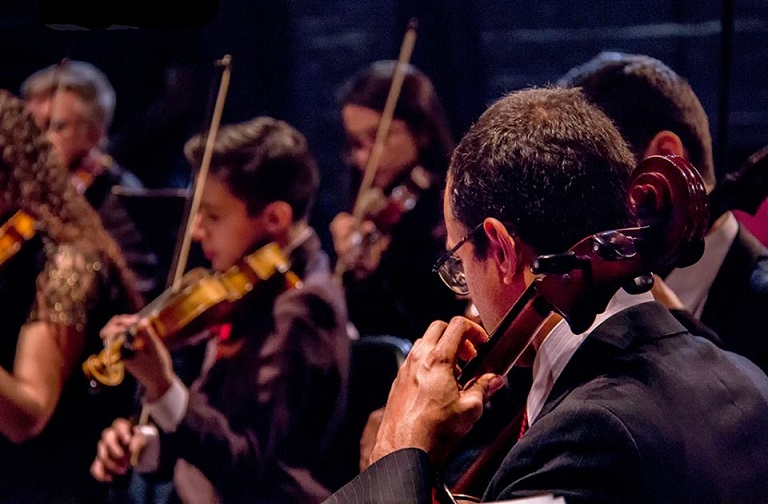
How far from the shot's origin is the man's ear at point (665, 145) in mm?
1927

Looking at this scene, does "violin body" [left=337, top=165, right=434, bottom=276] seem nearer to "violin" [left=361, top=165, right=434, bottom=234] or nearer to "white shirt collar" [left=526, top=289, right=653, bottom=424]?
"violin" [left=361, top=165, right=434, bottom=234]

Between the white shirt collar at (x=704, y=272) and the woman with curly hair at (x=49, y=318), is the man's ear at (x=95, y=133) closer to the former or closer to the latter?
the woman with curly hair at (x=49, y=318)

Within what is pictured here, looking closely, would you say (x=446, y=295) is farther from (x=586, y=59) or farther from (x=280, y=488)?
(x=586, y=59)

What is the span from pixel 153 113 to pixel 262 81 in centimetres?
55

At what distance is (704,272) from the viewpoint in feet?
6.68

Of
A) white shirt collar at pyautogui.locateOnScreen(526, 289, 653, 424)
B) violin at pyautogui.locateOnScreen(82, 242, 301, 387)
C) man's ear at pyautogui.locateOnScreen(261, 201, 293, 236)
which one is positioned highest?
white shirt collar at pyautogui.locateOnScreen(526, 289, 653, 424)

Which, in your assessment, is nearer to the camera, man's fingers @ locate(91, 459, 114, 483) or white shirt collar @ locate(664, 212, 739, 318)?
white shirt collar @ locate(664, 212, 739, 318)

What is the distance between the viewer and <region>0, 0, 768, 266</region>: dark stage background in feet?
12.6

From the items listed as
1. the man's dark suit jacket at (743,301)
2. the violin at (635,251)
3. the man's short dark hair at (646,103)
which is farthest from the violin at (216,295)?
the violin at (635,251)

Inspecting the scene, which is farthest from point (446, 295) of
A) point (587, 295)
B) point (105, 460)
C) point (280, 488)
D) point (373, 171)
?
point (587, 295)

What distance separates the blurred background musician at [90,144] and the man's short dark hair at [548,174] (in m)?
2.58

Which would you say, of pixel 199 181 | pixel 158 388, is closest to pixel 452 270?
pixel 158 388

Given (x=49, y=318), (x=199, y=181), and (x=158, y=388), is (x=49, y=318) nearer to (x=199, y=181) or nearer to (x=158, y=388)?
(x=158, y=388)

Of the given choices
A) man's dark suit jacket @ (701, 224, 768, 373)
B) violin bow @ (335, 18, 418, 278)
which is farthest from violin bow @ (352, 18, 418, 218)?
man's dark suit jacket @ (701, 224, 768, 373)
